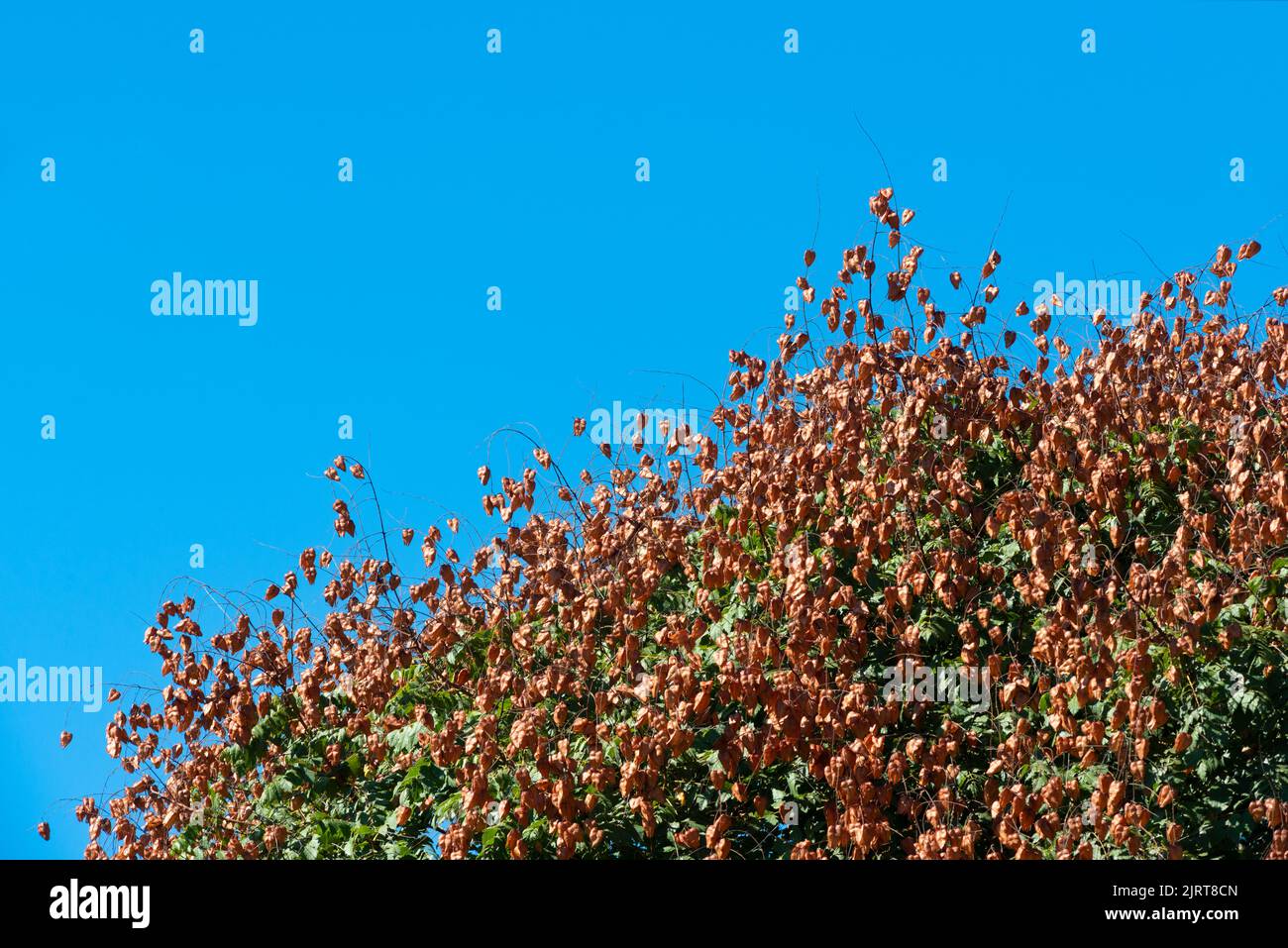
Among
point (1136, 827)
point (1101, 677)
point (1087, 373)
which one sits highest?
point (1087, 373)

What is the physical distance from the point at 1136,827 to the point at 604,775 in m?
2.50

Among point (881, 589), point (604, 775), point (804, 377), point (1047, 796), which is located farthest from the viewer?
point (804, 377)

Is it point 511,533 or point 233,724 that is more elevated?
point 511,533

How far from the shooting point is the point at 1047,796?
664 cm

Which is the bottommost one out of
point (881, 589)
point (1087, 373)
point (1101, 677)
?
point (1101, 677)

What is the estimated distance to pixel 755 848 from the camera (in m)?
7.39

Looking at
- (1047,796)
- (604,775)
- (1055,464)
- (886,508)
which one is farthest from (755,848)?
(1055,464)
